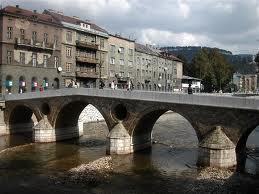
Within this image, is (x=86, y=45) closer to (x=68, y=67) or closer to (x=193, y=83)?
(x=68, y=67)

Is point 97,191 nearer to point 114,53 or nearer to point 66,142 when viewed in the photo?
point 66,142

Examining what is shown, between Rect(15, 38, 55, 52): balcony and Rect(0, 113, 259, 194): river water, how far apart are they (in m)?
18.3

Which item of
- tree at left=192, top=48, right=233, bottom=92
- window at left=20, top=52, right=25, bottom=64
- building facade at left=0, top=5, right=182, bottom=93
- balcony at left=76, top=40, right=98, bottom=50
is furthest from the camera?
tree at left=192, top=48, right=233, bottom=92

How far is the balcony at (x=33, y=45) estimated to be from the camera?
5766cm

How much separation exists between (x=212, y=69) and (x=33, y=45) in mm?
51594

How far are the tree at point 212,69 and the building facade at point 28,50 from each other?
44.8 m

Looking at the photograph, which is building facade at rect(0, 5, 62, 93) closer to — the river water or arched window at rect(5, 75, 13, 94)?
arched window at rect(5, 75, 13, 94)

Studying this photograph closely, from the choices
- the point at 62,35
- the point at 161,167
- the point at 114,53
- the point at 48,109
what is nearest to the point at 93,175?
the point at 161,167

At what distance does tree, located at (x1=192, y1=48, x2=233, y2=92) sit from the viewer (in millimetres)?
96562

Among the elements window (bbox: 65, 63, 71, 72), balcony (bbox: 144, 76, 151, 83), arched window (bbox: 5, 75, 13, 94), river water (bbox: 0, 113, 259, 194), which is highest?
window (bbox: 65, 63, 71, 72)

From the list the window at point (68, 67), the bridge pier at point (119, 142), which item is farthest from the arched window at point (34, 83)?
the bridge pier at point (119, 142)

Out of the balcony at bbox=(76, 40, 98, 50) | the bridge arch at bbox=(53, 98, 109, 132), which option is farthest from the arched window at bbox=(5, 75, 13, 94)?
the bridge arch at bbox=(53, 98, 109, 132)

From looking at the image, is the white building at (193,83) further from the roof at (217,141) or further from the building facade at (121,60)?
the roof at (217,141)

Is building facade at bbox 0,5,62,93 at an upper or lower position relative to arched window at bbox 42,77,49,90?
upper
